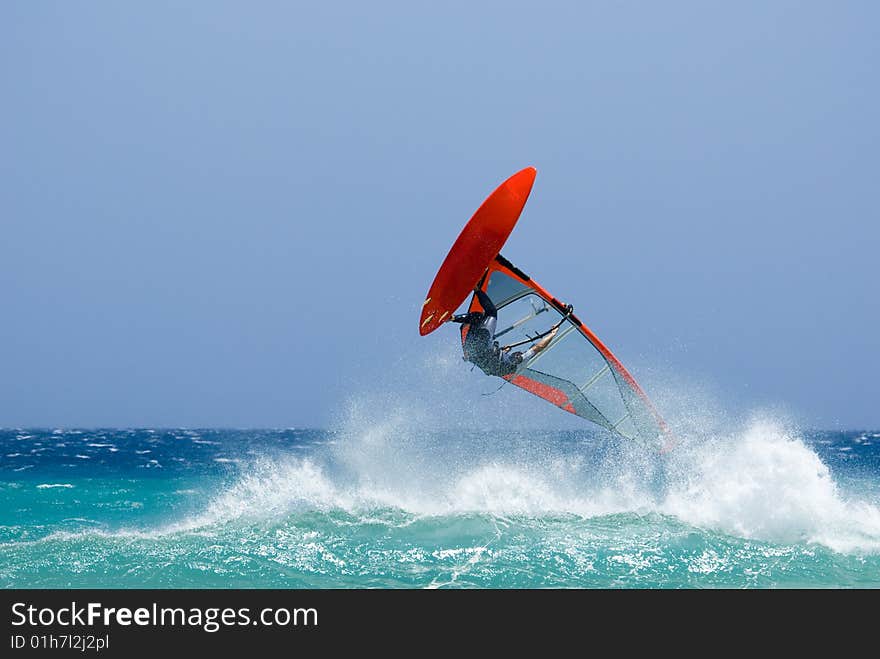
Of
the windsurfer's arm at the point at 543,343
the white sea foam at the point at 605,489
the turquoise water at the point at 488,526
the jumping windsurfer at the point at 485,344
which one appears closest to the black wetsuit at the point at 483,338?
the jumping windsurfer at the point at 485,344

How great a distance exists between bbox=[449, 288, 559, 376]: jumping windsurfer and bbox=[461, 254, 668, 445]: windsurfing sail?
0.32 meters

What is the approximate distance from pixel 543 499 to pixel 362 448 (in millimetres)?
3098

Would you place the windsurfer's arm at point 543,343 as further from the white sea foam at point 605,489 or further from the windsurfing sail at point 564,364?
the white sea foam at point 605,489

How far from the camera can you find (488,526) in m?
9.82

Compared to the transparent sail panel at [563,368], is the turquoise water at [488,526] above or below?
below

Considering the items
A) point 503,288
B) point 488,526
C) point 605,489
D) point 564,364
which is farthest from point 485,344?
point 605,489

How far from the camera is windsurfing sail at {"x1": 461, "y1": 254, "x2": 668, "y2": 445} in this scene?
31.5 ft

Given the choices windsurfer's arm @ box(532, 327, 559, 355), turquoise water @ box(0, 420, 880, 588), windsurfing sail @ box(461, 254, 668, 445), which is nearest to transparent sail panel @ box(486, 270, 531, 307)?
windsurfing sail @ box(461, 254, 668, 445)

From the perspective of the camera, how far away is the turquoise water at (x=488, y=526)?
26.7 feet

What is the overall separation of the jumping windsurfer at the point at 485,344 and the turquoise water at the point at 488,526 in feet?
6.63

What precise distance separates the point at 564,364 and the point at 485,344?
177 centimetres

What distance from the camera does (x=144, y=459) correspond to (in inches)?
1089

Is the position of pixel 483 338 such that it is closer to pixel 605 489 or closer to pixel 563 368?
pixel 563 368

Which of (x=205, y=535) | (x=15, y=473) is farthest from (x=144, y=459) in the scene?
(x=205, y=535)
